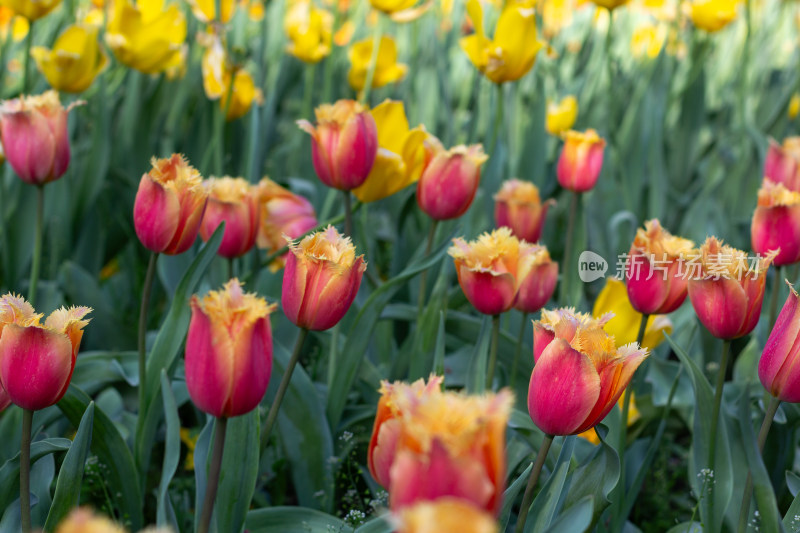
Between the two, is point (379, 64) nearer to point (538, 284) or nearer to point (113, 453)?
→ point (538, 284)

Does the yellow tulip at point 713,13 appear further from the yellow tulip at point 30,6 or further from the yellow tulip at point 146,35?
the yellow tulip at point 30,6

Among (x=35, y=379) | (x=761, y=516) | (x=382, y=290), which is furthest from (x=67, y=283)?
(x=761, y=516)

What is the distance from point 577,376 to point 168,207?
0.45 meters

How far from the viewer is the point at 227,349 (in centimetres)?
58

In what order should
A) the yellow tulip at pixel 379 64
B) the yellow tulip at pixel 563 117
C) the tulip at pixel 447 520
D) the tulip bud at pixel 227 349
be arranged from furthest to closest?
the yellow tulip at pixel 379 64 → the yellow tulip at pixel 563 117 → the tulip bud at pixel 227 349 → the tulip at pixel 447 520

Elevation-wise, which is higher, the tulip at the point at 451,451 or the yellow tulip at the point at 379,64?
the tulip at the point at 451,451

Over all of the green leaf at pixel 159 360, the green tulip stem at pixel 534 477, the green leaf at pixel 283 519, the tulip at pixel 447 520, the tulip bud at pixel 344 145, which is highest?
the tulip at pixel 447 520

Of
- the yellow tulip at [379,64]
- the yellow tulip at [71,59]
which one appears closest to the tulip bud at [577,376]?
the yellow tulip at [71,59]

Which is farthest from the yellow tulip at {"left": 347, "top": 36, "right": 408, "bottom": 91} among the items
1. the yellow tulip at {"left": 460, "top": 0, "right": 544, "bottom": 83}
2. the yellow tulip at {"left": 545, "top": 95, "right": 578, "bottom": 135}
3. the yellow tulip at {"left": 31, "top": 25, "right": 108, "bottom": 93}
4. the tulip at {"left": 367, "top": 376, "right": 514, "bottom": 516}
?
the tulip at {"left": 367, "top": 376, "right": 514, "bottom": 516}

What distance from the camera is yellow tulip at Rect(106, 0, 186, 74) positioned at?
62.6 inches

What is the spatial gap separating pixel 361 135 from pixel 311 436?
0.42 m

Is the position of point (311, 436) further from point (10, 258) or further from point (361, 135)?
point (10, 258)

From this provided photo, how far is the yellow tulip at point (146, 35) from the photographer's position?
159 cm

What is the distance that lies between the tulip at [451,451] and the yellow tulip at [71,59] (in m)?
1.29
